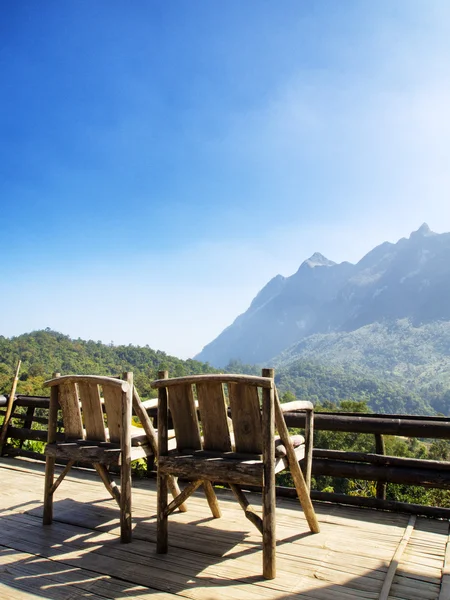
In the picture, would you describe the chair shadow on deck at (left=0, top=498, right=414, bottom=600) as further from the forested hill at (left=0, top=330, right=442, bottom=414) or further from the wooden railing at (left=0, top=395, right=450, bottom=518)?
the forested hill at (left=0, top=330, right=442, bottom=414)

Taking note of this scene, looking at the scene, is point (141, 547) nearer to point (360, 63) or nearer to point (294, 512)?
point (294, 512)

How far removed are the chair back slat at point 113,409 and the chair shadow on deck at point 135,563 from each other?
67cm

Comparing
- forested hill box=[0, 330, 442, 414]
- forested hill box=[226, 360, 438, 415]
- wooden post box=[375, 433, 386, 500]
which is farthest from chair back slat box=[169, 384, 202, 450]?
forested hill box=[226, 360, 438, 415]

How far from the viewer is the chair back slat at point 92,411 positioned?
2.87 m

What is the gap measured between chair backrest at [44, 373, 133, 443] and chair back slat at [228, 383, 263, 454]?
0.76 meters

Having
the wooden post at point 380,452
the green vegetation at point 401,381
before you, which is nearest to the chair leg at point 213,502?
the wooden post at point 380,452

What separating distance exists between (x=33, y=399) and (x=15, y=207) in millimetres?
17208

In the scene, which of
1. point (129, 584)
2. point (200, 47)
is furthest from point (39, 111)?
point (129, 584)

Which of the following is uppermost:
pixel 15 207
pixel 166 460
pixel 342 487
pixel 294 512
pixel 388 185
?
pixel 388 185

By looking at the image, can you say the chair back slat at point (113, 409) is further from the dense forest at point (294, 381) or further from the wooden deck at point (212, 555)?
the dense forest at point (294, 381)

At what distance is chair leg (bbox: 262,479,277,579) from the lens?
7.13ft

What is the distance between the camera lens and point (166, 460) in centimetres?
252

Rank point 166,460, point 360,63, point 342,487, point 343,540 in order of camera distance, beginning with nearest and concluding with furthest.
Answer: point 166,460, point 343,540, point 360,63, point 342,487

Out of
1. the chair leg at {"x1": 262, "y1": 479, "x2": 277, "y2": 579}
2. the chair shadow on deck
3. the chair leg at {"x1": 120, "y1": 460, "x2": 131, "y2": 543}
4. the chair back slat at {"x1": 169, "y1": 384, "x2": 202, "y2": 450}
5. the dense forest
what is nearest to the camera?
the chair shadow on deck
